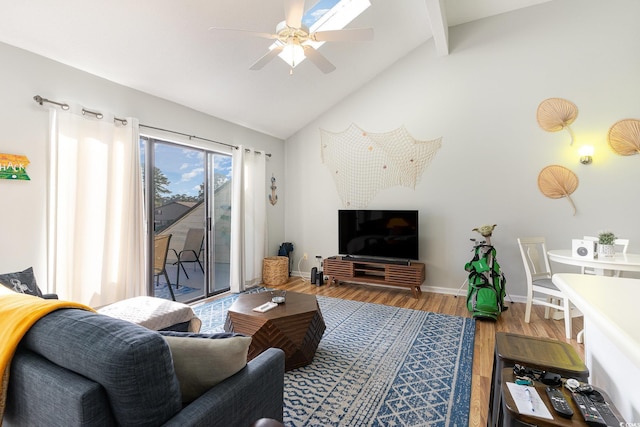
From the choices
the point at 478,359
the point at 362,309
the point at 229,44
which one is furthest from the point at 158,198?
the point at 478,359

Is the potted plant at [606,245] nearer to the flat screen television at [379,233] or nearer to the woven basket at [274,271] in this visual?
the flat screen television at [379,233]

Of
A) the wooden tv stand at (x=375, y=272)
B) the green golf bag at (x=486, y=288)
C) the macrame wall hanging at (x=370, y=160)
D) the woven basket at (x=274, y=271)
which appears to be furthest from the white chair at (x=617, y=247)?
the woven basket at (x=274, y=271)

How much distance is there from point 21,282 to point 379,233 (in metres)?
3.79

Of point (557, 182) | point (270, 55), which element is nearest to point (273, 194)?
point (270, 55)

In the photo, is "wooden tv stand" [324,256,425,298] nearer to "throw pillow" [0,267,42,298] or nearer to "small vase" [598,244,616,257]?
"small vase" [598,244,616,257]

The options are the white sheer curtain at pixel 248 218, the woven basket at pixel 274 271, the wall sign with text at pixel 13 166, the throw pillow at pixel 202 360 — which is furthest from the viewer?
the woven basket at pixel 274 271

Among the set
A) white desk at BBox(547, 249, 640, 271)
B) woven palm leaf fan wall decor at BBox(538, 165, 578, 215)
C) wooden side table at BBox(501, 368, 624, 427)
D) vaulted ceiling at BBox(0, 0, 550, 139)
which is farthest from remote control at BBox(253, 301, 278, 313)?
woven palm leaf fan wall decor at BBox(538, 165, 578, 215)

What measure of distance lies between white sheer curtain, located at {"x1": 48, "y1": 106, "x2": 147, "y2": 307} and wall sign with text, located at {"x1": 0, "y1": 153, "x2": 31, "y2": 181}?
0.16 metres

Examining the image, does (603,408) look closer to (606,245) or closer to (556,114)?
(606,245)

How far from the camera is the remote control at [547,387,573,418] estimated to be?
83cm

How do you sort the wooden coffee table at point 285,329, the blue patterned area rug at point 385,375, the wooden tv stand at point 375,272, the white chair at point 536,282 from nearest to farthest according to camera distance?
the blue patterned area rug at point 385,375 → the wooden coffee table at point 285,329 → the white chair at point 536,282 → the wooden tv stand at point 375,272

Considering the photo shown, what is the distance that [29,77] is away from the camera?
2475 millimetres

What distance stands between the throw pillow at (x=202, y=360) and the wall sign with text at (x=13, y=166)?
2336mm

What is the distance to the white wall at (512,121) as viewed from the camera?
137 inches
